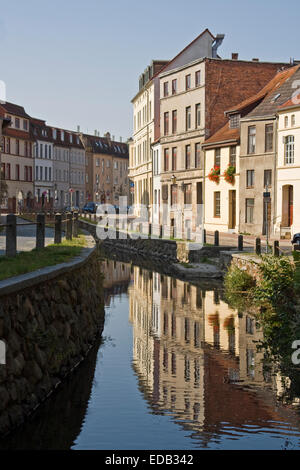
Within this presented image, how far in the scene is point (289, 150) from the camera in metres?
39.7

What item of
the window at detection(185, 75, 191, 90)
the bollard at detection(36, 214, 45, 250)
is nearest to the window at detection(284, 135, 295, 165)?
the window at detection(185, 75, 191, 90)

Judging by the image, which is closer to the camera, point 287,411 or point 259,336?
point 287,411

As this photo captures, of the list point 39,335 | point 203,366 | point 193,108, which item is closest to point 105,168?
point 193,108

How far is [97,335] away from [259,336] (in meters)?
3.89

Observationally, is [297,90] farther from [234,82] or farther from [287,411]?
[287,411]

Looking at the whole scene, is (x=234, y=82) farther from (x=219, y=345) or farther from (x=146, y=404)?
(x=146, y=404)

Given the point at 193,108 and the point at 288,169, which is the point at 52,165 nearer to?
the point at 193,108

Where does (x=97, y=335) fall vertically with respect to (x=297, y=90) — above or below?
below

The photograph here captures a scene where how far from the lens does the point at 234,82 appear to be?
2008 inches

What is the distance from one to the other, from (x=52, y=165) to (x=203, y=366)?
275 ft

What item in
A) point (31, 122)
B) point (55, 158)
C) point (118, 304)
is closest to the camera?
point (118, 304)

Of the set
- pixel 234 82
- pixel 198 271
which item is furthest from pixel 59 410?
pixel 234 82

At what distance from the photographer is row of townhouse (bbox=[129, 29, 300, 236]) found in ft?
135
